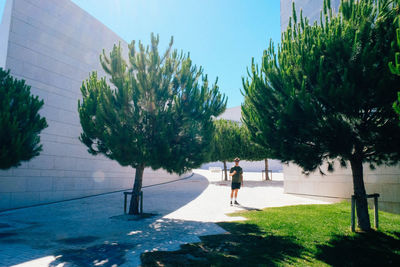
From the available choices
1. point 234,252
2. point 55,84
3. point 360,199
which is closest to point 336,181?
point 360,199

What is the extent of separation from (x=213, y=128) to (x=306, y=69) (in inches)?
145

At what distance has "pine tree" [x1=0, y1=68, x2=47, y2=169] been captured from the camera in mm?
7004

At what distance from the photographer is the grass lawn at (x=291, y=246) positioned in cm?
466

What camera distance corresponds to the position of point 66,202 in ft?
38.2

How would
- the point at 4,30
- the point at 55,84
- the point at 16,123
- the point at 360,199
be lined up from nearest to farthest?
the point at 360,199, the point at 16,123, the point at 4,30, the point at 55,84

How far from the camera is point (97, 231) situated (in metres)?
6.70

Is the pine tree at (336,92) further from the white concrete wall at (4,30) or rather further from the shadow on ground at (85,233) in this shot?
the white concrete wall at (4,30)

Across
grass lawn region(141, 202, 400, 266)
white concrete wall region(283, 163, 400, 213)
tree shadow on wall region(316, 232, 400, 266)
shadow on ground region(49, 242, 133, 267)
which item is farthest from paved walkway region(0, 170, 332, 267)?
white concrete wall region(283, 163, 400, 213)

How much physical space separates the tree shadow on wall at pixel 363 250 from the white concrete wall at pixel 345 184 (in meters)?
3.67

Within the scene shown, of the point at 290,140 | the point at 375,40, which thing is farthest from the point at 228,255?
the point at 375,40

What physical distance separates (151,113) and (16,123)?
148 inches

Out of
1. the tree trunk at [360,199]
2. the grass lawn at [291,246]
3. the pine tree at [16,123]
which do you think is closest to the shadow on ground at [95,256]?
the grass lawn at [291,246]

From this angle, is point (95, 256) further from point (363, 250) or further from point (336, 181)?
point (336, 181)

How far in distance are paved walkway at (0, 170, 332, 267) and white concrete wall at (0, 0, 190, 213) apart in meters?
1.11
